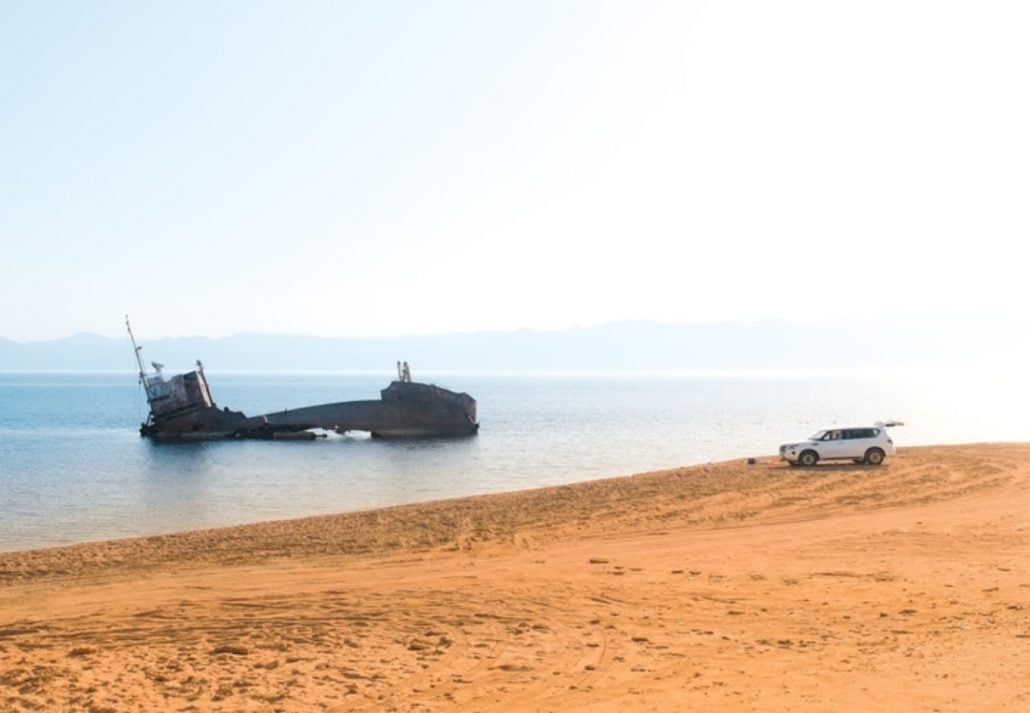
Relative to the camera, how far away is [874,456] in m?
37.7

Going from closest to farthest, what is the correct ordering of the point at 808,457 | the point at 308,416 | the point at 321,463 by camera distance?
the point at 808,457 → the point at 321,463 → the point at 308,416

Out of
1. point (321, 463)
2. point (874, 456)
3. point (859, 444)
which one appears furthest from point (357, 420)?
point (874, 456)

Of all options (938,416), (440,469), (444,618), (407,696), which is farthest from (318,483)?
(938,416)

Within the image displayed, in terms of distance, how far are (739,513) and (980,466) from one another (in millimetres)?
15667

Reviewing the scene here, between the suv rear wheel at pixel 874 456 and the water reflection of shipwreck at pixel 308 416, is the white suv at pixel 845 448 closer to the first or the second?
the suv rear wheel at pixel 874 456

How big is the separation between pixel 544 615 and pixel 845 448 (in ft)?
88.4

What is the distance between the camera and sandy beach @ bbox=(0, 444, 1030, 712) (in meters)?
10.3

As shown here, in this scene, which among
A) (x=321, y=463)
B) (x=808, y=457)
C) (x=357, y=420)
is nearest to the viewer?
(x=808, y=457)

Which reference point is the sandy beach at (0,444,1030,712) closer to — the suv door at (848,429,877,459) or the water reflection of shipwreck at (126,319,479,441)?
the suv door at (848,429,877,459)

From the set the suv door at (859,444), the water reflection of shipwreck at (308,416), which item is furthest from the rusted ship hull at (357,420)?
the suv door at (859,444)

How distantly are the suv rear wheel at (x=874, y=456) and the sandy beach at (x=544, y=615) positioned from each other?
11290mm

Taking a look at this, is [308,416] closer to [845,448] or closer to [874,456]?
[845,448]

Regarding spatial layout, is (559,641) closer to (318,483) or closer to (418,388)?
(318,483)

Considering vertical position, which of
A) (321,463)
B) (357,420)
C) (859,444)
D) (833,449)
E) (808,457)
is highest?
(859,444)
